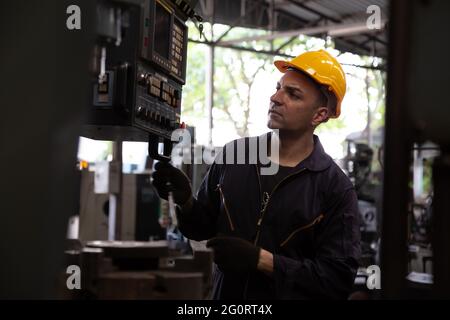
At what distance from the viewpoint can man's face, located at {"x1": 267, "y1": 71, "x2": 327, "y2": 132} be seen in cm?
234

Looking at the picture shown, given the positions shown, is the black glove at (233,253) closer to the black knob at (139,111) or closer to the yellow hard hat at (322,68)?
the black knob at (139,111)

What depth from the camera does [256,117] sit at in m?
11.6

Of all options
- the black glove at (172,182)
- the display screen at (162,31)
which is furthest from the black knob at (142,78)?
the black glove at (172,182)

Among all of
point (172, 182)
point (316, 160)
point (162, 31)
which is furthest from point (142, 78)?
point (316, 160)

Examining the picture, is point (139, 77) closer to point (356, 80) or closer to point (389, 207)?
point (389, 207)

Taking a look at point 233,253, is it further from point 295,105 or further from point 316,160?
point 295,105

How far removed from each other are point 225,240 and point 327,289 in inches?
17.8

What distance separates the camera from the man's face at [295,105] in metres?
2.34

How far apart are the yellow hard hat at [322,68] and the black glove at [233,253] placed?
0.81 m

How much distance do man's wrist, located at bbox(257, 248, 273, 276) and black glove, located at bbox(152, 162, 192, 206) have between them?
45 centimetres

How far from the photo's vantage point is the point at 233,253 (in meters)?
1.79

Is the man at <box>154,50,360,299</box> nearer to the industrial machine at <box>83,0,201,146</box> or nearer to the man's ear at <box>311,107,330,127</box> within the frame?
the man's ear at <box>311,107,330,127</box>

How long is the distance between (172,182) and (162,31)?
0.53 metres
